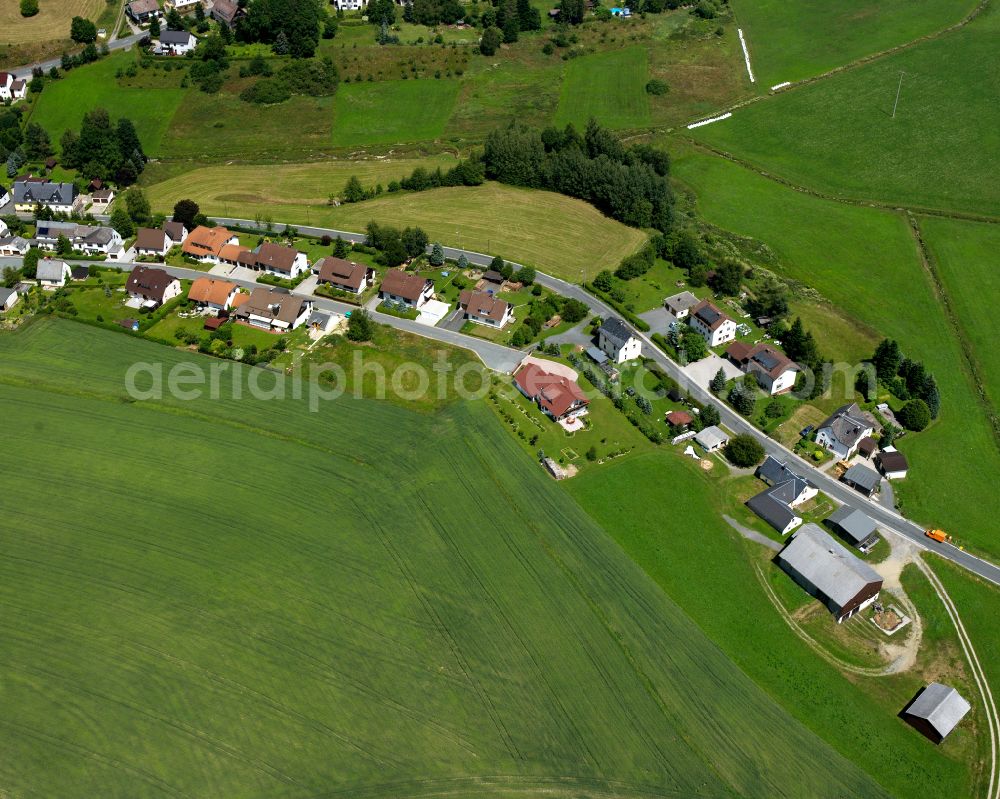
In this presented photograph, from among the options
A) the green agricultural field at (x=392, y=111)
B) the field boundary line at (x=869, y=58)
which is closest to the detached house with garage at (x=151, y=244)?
the green agricultural field at (x=392, y=111)

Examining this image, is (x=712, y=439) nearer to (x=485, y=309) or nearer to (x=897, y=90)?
(x=485, y=309)

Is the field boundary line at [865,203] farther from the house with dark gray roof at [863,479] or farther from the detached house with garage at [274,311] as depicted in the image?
the detached house with garage at [274,311]

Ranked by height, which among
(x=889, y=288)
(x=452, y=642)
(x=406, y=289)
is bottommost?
(x=452, y=642)

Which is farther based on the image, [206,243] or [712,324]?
[206,243]

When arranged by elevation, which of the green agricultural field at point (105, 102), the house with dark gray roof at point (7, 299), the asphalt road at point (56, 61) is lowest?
the house with dark gray roof at point (7, 299)

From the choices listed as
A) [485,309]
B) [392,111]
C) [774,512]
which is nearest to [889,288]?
[774,512]

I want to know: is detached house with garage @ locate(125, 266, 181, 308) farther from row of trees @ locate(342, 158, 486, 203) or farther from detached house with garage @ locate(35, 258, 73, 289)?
row of trees @ locate(342, 158, 486, 203)
